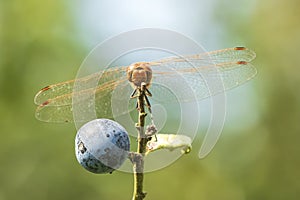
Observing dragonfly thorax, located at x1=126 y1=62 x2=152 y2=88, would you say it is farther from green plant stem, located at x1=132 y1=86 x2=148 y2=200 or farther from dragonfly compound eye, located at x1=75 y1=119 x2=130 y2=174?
dragonfly compound eye, located at x1=75 y1=119 x2=130 y2=174

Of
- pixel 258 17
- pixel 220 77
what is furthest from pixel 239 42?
pixel 220 77

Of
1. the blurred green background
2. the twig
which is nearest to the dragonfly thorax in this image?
the twig

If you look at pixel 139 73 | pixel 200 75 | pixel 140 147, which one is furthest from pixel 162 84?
pixel 140 147

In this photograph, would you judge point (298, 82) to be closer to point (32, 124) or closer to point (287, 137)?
point (287, 137)

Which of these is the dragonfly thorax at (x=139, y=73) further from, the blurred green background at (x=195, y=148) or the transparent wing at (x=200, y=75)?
the blurred green background at (x=195, y=148)

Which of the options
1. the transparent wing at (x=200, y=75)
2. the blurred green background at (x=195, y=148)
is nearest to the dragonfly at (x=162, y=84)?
the transparent wing at (x=200, y=75)

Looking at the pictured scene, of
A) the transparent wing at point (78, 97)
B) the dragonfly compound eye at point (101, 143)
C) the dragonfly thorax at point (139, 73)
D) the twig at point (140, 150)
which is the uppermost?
the transparent wing at point (78, 97)
